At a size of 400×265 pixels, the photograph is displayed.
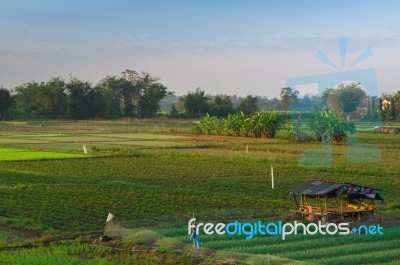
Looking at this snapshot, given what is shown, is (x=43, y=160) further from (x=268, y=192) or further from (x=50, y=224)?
(x=50, y=224)

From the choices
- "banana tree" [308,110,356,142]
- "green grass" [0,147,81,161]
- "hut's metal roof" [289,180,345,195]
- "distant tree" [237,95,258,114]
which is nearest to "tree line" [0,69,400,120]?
"distant tree" [237,95,258,114]

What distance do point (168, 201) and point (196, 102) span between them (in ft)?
159

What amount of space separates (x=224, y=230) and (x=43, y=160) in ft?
52.0

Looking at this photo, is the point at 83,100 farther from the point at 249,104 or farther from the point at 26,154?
the point at 26,154

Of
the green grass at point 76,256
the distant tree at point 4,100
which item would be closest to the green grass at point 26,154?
the green grass at point 76,256

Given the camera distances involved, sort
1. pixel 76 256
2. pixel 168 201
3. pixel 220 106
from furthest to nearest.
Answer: pixel 220 106 → pixel 168 201 → pixel 76 256

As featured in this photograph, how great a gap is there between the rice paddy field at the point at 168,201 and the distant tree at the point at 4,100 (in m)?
29.1

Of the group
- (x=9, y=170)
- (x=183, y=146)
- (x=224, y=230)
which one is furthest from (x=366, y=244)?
(x=183, y=146)

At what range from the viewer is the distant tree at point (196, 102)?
6397 centimetres

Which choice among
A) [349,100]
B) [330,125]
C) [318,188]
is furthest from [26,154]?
[318,188]

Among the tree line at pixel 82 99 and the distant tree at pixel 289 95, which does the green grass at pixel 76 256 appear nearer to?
the distant tree at pixel 289 95

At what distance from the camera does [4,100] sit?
6156 cm

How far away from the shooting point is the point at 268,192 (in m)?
17.4

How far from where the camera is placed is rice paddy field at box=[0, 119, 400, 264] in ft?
34.2
